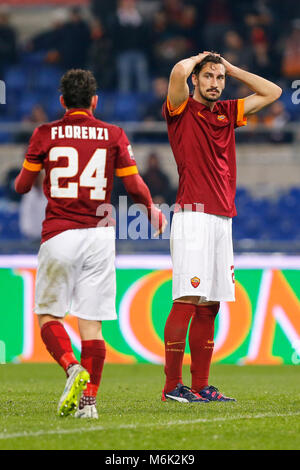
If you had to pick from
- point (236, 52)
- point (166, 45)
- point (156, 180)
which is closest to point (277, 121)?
point (236, 52)

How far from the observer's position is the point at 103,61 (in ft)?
53.5

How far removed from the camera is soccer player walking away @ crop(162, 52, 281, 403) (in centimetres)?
619

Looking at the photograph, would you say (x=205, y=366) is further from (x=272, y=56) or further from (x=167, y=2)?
(x=167, y=2)

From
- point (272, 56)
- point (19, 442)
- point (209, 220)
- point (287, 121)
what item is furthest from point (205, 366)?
point (272, 56)

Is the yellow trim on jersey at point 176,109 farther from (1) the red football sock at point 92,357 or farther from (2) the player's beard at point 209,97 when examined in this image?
(1) the red football sock at point 92,357

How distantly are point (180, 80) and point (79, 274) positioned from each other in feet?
5.07

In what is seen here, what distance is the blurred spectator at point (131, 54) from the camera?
16.3 meters

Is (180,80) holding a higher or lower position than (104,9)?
lower

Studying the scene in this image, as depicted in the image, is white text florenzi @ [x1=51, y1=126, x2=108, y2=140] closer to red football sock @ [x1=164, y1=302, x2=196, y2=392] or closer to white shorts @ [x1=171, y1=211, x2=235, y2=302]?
white shorts @ [x1=171, y1=211, x2=235, y2=302]

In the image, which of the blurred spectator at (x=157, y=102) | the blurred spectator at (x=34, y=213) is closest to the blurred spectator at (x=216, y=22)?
the blurred spectator at (x=157, y=102)

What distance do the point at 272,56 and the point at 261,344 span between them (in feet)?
23.4

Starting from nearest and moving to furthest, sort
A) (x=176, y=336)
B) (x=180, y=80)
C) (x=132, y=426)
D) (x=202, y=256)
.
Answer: (x=132, y=426) < (x=180, y=80) < (x=202, y=256) < (x=176, y=336)

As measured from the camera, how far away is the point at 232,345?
10164 millimetres

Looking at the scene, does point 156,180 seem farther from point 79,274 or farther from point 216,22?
point 79,274
